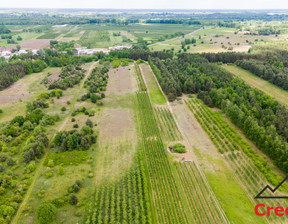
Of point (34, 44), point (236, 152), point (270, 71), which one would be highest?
point (34, 44)

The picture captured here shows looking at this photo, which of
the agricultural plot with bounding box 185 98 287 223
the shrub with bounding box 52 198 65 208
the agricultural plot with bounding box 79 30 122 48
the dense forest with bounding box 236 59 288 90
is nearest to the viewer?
the shrub with bounding box 52 198 65 208

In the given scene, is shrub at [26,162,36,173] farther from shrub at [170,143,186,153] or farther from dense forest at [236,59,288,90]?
dense forest at [236,59,288,90]

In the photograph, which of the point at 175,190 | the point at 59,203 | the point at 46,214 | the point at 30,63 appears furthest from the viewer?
the point at 30,63

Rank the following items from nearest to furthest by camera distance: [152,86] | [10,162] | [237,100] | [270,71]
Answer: [10,162], [237,100], [152,86], [270,71]

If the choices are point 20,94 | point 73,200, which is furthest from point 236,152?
point 20,94

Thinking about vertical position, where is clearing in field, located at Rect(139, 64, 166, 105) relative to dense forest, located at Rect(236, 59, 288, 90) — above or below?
below

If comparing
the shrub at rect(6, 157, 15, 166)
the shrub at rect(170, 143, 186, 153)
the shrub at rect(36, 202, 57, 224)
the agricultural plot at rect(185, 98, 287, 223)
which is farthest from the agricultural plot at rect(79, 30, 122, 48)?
the shrub at rect(36, 202, 57, 224)

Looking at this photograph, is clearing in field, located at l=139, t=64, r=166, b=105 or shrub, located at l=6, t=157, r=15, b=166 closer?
shrub, located at l=6, t=157, r=15, b=166

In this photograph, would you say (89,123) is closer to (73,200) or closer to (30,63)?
(73,200)
